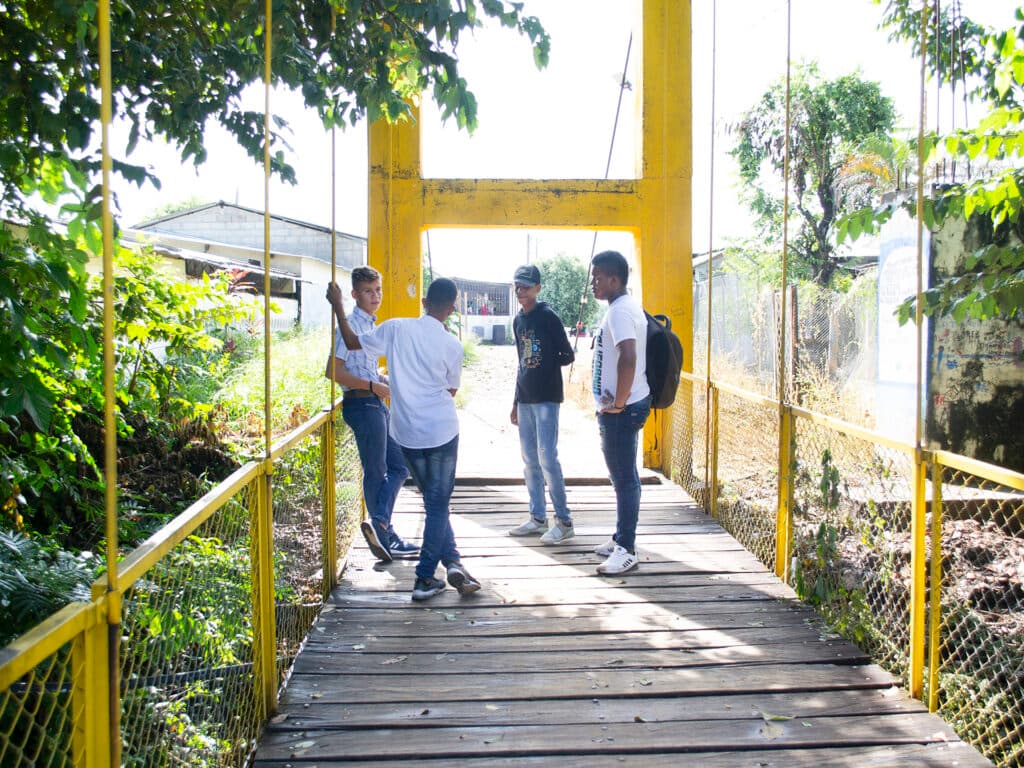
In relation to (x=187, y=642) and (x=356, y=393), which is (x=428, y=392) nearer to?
(x=356, y=393)

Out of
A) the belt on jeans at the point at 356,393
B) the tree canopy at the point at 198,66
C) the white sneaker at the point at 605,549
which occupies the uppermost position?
the tree canopy at the point at 198,66

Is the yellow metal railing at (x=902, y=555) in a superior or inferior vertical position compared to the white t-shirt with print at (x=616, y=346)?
inferior

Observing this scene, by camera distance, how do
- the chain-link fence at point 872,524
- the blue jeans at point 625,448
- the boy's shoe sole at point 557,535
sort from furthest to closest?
the boy's shoe sole at point 557,535 → the blue jeans at point 625,448 → the chain-link fence at point 872,524

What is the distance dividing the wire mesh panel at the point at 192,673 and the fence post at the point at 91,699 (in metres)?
0.34

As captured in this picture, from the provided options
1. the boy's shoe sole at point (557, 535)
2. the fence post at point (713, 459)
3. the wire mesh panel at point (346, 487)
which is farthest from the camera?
the fence post at point (713, 459)

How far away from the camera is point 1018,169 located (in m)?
2.74

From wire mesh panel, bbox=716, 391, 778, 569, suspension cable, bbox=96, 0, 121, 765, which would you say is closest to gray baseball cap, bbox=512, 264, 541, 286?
wire mesh panel, bbox=716, 391, 778, 569

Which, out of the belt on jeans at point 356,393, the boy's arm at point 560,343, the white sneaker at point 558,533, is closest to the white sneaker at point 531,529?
the white sneaker at point 558,533

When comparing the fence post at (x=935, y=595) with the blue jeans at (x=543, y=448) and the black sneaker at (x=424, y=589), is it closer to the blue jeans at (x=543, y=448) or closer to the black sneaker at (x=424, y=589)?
the black sneaker at (x=424, y=589)

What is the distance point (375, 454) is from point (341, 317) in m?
0.73

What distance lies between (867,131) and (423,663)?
55.1 feet

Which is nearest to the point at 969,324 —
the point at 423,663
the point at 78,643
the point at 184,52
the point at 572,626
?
the point at 572,626

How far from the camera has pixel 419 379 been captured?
3.54 meters

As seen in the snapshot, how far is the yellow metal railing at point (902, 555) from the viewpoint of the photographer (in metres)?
2.77
